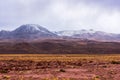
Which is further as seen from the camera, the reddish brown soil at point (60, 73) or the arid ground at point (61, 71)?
the arid ground at point (61, 71)

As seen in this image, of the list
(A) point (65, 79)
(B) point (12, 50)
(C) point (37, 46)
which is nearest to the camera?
(A) point (65, 79)

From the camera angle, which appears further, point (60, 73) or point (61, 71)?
point (61, 71)

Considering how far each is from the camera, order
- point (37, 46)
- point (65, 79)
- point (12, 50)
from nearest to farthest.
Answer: point (65, 79), point (12, 50), point (37, 46)

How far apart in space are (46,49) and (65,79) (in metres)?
143

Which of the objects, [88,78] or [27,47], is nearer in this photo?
[88,78]

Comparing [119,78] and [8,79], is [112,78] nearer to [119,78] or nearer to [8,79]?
[119,78]

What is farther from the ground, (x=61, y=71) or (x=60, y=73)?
(x=61, y=71)

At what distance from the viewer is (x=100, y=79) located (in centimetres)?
2814

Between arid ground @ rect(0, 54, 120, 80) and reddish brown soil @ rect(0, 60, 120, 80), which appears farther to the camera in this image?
arid ground @ rect(0, 54, 120, 80)

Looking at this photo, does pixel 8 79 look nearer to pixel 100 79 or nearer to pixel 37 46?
pixel 100 79

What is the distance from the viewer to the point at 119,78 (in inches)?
1144

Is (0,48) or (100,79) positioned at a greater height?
(0,48)

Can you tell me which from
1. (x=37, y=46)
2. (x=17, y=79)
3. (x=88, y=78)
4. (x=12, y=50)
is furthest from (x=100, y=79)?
(x=37, y=46)

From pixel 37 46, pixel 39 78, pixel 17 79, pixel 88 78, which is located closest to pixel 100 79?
pixel 88 78
